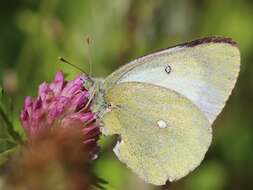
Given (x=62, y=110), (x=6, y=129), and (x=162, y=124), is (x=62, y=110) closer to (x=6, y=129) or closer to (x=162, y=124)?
(x=6, y=129)

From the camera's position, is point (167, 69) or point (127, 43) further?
point (127, 43)

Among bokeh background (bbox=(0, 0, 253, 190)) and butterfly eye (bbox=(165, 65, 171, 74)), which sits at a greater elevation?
butterfly eye (bbox=(165, 65, 171, 74))

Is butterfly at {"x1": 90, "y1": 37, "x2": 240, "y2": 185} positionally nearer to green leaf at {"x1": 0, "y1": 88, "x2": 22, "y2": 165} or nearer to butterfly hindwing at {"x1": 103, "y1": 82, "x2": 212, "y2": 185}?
butterfly hindwing at {"x1": 103, "y1": 82, "x2": 212, "y2": 185}

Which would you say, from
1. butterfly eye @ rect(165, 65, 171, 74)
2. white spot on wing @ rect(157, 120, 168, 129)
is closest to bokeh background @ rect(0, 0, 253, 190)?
white spot on wing @ rect(157, 120, 168, 129)

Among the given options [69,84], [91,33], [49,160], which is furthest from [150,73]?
[91,33]

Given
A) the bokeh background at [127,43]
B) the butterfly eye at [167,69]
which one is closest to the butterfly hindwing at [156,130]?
the butterfly eye at [167,69]

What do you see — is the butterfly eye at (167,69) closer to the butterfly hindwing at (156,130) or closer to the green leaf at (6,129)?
the butterfly hindwing at (156,130)

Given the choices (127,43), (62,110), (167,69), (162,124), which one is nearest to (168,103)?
(162,124)
